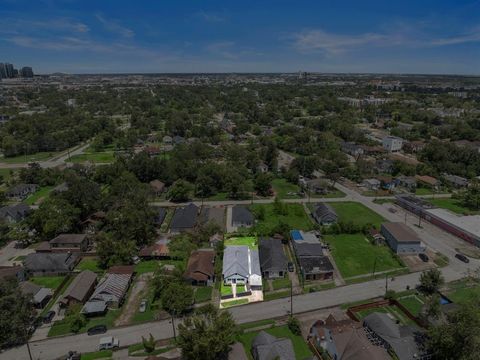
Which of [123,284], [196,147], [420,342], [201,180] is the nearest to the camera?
[420,342]

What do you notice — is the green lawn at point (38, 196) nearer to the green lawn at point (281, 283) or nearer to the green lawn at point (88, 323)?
the green lawn at point (88, 323)

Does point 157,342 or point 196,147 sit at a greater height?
point 196,147

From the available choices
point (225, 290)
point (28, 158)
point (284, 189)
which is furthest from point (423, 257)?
point (28, 158)

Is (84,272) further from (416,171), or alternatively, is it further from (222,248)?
(416,171)

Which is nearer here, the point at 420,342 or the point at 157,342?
the point at 420,342

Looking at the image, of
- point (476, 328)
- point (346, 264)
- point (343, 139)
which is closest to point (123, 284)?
point (346, 264)

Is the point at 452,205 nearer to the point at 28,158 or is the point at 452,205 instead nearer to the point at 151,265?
the point at 151,265
